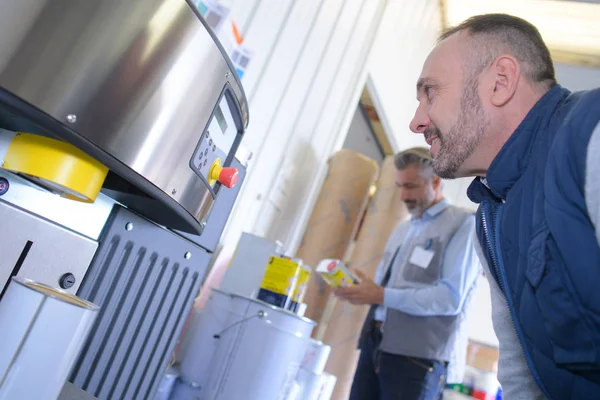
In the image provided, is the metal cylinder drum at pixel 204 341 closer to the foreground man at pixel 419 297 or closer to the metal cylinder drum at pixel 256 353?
the metal cylinder drum at pixel 256 353

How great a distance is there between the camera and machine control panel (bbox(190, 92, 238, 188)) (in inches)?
25.6

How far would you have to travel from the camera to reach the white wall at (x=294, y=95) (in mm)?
1655

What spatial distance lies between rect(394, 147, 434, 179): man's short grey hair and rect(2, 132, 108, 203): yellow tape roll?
1.58 meters

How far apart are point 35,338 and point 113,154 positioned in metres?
0.20

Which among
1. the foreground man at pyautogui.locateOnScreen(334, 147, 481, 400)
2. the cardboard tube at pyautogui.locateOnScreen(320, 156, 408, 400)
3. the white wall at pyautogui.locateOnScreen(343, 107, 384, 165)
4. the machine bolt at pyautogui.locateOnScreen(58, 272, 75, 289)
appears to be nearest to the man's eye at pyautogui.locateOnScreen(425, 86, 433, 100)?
the machine bolt at pyautogui.locateOnScreen(58, 272, 75, 289)

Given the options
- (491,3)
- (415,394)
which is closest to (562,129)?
(415,394)

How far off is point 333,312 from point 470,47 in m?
1.75

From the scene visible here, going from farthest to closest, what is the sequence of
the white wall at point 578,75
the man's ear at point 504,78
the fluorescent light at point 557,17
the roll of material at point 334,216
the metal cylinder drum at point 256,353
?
the white wall at point 578,75
the fluorescent light at point 557,17
the roll of material at point 334,216
the metal cylinder drum at point 256,353
the man's ear at point 504,78

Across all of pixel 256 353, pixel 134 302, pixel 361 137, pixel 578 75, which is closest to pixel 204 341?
pixel 256 353

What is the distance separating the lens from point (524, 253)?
25.1 inches

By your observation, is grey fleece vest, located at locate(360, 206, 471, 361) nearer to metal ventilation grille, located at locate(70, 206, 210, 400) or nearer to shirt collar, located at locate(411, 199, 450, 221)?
shirt collar, located at locate(411, 199, 450, 221)

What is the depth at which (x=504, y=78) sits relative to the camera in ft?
2.67

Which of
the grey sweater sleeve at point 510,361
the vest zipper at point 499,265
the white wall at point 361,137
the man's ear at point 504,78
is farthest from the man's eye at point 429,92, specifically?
the white wall at point 361,137

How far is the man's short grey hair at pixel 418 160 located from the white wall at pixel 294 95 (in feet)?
1.41
